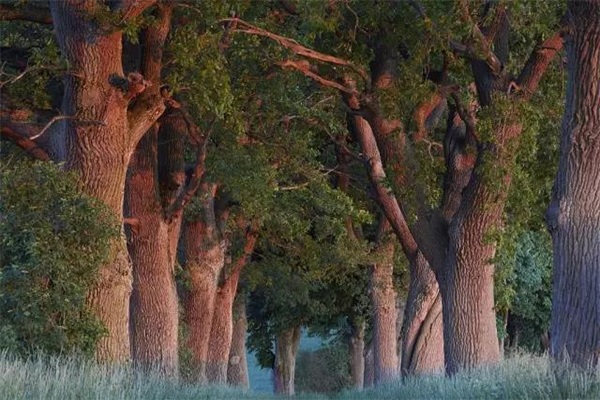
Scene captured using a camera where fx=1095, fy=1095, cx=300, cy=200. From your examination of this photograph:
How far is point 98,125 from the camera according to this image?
1805 centimetres

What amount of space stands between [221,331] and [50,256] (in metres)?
14.5

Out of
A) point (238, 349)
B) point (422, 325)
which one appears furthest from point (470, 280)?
point (238, 349)

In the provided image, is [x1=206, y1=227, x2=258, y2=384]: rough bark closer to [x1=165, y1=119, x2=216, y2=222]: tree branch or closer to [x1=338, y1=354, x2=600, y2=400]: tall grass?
[x1=165, y1=119, x2=216, y2=222]: tree branch

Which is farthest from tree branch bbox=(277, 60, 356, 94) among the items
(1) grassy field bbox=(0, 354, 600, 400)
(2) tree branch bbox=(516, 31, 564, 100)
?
(1) grassy field bbox=(0, 354, 600, 400)

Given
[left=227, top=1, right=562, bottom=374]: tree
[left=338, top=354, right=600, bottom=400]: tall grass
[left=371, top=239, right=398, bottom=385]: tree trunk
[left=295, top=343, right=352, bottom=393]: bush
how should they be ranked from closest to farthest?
[left=338, top=354, right=600, bottom=400]: tall grass < [left=227, top=1, right=562, bottom=374]: tree < [left=371, top=239, right=398, bottom=385]: tree trunk < [left=295, top=343, right=352, bottom=393]: bush

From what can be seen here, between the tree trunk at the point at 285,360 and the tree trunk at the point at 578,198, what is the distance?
94.2 ft

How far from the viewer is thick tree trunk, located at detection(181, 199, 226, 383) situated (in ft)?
90.2

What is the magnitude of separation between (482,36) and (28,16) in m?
8.51

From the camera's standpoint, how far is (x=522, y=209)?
779 inches

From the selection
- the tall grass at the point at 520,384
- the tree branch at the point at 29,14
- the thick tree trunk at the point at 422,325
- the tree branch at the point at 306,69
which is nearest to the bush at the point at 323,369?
the thick tree trunk at the point at 422,325

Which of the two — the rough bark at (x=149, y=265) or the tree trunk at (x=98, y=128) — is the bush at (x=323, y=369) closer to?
the rough bark at (x=149, y=265)

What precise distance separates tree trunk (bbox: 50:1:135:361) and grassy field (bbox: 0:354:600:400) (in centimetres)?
197

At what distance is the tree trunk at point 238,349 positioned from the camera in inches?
1467

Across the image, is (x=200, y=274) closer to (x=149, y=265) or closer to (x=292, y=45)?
(x=149, y=265)
